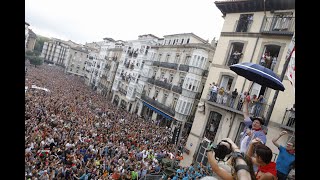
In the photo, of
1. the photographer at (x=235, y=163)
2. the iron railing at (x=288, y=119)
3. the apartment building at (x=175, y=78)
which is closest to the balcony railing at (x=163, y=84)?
the apartment building at (x=175, y=78)

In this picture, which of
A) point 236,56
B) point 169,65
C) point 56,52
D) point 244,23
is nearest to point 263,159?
point 236,56

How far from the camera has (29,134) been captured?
17.6m

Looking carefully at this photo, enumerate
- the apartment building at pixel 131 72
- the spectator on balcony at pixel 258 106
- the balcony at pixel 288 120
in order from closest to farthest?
the balcony at pixel 288 120, the spectator on balcony at pixel 258 106, the apartment building at pixel 131 72

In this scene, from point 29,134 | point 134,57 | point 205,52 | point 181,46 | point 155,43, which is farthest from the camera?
point 134,57

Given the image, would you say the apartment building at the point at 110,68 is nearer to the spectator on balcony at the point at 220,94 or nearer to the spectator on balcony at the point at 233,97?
the spectator on balcony at the point at 220,94

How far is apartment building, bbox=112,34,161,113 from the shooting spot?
5044 centimetres

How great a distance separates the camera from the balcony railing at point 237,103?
54.2 feet

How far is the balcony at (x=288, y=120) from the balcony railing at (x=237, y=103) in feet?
4.05

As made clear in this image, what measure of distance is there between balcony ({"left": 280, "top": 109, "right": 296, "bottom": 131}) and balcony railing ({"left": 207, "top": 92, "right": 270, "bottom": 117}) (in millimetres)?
1234
